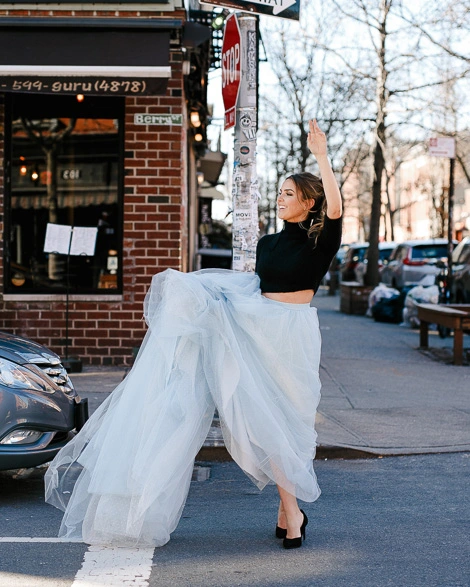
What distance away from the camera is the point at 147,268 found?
10.8m

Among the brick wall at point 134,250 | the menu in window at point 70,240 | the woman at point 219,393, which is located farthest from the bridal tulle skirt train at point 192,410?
the brick wall at point 134,250

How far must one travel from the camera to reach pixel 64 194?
1102 cm

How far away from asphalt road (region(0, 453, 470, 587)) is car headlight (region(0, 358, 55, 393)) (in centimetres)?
71

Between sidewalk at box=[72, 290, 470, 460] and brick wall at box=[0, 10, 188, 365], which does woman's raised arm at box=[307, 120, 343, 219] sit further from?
brick wall at box=[0, 10, 188, 365]

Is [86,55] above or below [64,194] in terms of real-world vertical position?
above

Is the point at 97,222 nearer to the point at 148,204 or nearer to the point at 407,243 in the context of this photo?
the point at 148,204

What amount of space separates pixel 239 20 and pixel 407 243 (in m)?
16.4

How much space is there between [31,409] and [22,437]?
17 centimetres

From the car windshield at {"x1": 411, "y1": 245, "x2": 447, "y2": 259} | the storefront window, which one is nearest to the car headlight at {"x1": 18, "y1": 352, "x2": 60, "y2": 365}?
the storefront window

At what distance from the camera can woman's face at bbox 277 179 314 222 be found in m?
4.71

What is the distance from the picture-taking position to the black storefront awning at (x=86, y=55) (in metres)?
9.66

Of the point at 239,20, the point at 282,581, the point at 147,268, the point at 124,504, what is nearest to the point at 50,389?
the point at 124,504

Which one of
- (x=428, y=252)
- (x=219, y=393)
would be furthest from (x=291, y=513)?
(x=428, y=252)

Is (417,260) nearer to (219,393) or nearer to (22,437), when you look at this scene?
(22,437)
